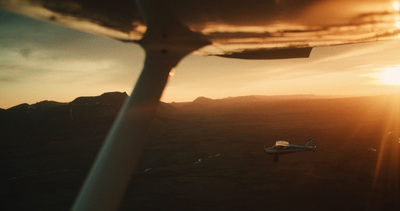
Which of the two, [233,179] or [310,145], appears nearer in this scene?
[233,179]

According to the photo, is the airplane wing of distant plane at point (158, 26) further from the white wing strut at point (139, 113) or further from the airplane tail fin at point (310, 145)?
the airplane tail fin at point (310, 145)

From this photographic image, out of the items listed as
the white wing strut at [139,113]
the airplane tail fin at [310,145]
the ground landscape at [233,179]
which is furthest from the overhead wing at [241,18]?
the airplane tail fin at [310,145]

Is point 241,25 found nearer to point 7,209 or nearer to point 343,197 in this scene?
point 343,197

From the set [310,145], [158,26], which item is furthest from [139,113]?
[310,145]

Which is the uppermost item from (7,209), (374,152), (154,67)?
(374,152)

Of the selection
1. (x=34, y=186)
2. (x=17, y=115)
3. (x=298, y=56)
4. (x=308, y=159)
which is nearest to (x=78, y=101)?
(x=17, y=115)

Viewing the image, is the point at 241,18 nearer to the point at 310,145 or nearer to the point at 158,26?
the point at 158,26

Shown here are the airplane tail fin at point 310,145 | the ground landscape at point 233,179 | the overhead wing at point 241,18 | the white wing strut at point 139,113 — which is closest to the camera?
the white wing strut at point 139,113
